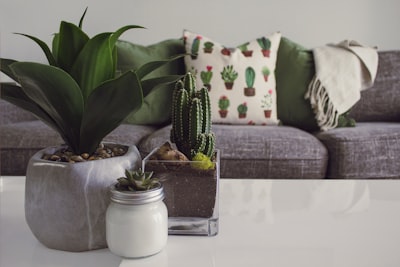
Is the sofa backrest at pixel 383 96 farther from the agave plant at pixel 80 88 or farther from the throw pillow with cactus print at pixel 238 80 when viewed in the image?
the agave plant at pixel 80 88

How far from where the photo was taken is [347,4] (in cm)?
264

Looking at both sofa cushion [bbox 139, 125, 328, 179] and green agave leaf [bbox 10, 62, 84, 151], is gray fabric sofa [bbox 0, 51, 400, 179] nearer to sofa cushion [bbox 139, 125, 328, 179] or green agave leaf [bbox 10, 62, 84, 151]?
sofa cushion [bbox 139, 125, 328, 179]

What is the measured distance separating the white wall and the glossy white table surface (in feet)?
5.76

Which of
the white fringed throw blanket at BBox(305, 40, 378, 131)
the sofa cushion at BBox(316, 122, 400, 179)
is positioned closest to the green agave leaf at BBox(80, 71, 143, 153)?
the sofa cushion at BBox(316, 122, 400, 179)

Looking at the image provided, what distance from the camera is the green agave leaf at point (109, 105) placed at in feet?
2.04

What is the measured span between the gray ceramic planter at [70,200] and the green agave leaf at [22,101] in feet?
0.22

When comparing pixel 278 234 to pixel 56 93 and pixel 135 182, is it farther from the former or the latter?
pixel 56 93

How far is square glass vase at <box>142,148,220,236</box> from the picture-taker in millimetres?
730

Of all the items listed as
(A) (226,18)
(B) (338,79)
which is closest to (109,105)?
(B) (338,79)

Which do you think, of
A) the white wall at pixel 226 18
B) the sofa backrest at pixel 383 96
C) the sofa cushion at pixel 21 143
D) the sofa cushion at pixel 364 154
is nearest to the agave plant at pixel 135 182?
the sofa cushion at pixel 21 143

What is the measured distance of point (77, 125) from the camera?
27.3 inches

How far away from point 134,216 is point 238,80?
159 centimetres

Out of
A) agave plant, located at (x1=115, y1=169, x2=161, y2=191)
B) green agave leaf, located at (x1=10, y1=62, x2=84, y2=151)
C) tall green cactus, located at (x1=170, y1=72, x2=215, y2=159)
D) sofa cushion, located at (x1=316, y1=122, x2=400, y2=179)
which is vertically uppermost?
green agave leaf, located at (x1=10, y1=62, x2=84, y2=151)

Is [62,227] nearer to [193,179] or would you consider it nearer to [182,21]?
[193,179]
